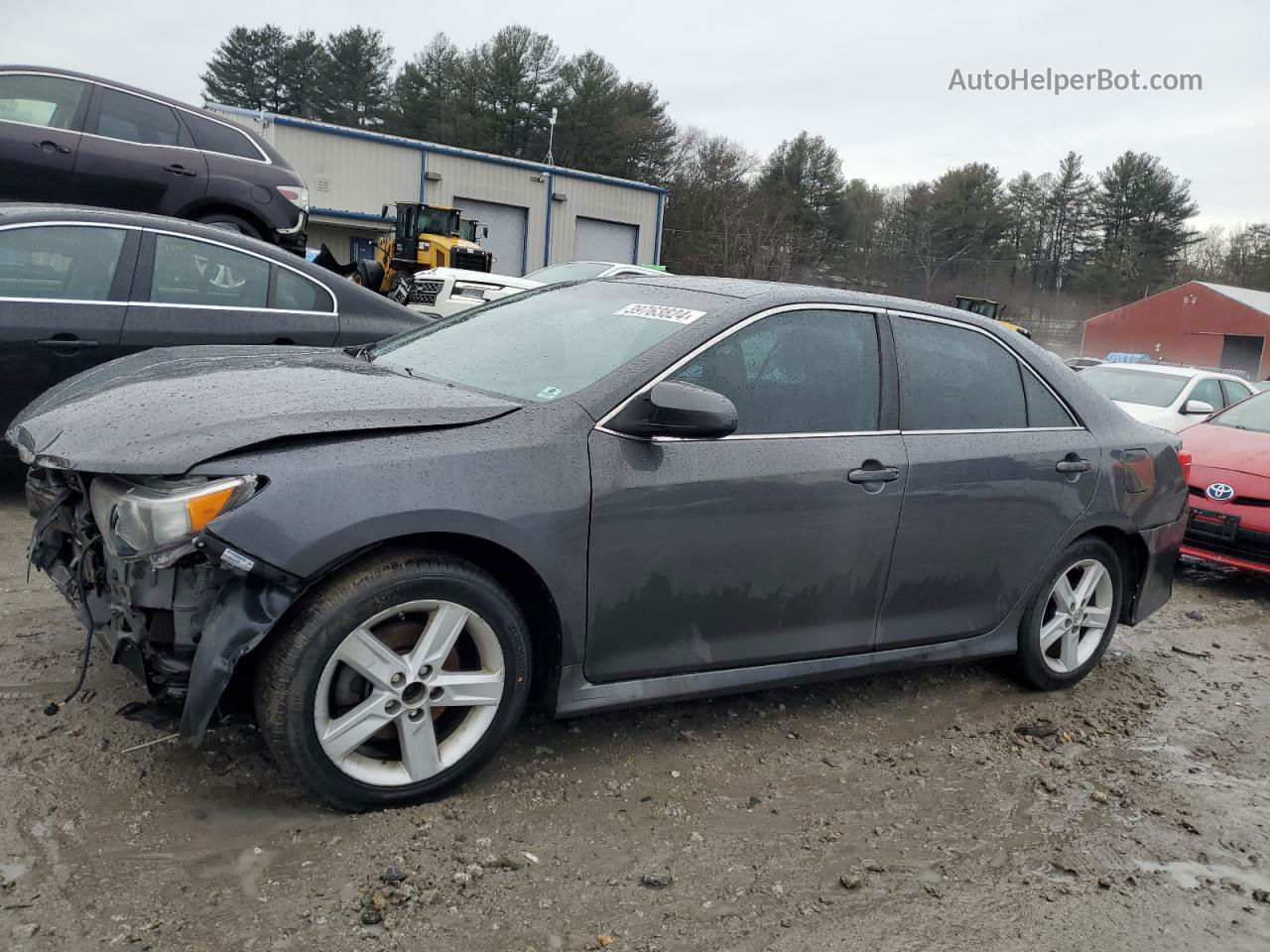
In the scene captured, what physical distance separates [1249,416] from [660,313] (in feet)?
21.1

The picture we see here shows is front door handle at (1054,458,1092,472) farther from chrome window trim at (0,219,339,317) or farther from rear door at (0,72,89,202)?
rear door at (0,72,89,202)

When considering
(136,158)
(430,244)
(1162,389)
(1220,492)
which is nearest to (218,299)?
(136,158)

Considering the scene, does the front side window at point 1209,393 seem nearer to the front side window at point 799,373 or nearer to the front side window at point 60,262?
the front side window at point 799,373

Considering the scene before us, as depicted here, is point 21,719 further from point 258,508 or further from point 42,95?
point 42,95

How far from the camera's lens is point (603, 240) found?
39312 millimetres

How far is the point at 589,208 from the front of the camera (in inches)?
1507

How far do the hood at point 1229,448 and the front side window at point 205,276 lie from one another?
6.16 m

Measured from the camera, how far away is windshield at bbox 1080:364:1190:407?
11.9 meters

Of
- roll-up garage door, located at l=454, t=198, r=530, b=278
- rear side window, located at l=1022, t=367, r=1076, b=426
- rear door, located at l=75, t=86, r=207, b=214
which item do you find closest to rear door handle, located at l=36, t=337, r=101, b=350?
rear door, located at l=75, t=86, r=207, b=214

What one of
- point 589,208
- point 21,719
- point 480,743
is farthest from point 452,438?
point 589,208

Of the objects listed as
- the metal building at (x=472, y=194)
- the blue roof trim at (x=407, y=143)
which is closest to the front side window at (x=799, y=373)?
the blue roof trim at (x=407, y=143)

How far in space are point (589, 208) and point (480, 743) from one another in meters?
36.9

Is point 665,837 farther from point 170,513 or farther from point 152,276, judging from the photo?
point 152,276

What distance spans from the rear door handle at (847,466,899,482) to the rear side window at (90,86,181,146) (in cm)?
736
